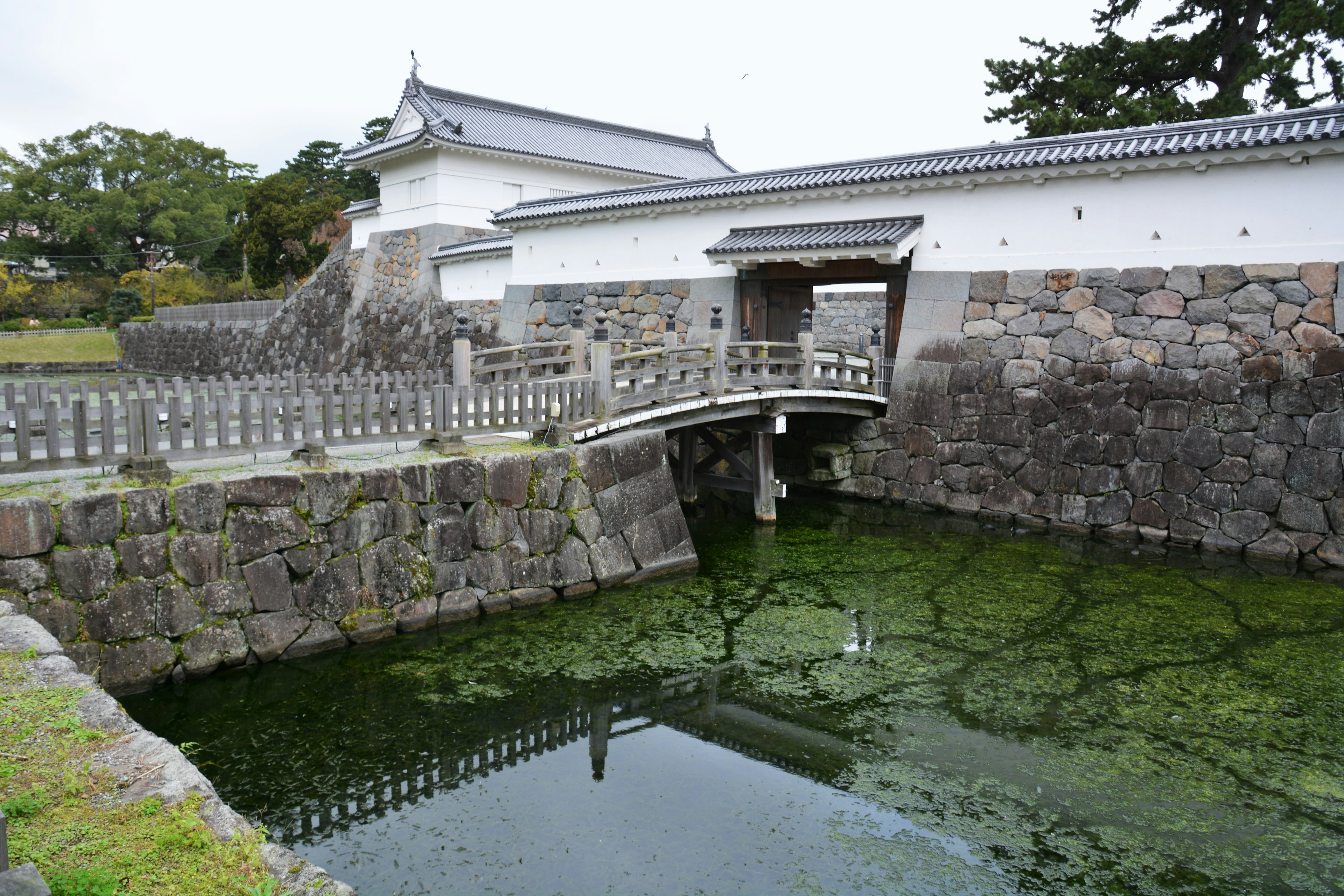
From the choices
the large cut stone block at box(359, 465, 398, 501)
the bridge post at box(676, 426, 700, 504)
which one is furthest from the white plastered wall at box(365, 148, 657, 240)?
the large cut stone block at box(359, 465, 398, 501)

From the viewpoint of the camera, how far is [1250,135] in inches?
404

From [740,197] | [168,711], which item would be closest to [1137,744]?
[168,711]

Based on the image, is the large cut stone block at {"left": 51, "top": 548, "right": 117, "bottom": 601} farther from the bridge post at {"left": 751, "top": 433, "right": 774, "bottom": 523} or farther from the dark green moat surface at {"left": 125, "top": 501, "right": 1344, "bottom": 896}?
the bridge post at {"left": 751, "top": 433, "right": 774, "bottom": 523}

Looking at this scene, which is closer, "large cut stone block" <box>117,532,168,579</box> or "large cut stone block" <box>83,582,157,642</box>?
"large cut stone block" <box>83,582,157,642</box>

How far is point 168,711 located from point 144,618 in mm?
673

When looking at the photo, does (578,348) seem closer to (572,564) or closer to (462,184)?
(572,564)

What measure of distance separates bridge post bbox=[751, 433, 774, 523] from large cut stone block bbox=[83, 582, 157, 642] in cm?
769

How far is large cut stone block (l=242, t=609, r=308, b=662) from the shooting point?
21.5 ft

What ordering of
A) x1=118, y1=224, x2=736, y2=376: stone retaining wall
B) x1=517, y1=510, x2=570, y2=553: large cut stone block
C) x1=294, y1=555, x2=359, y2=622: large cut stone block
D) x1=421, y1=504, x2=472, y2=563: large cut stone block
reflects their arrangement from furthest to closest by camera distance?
x1=118, y1=224, x2=736, y2=376: stone retaining wall, x1=517, y1=510, x2=570, y2=553: large cut stone block, x1=421, y1=504, x2=472, y2=563: large cut stone block, x1=294, y1=555, x2=359, y2=622: large cut stone block

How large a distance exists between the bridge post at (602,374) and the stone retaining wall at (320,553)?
49 centimetres

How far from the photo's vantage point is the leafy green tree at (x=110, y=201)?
3494cm

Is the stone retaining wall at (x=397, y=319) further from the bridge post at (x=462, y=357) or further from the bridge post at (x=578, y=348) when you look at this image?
the bridge post at (x=462, y=357)

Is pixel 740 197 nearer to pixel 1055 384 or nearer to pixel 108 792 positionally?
pixel 1055 384

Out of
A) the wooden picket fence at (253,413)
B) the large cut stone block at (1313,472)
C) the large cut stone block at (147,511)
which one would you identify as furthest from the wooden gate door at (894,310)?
the large cut stone block at (147,511)
